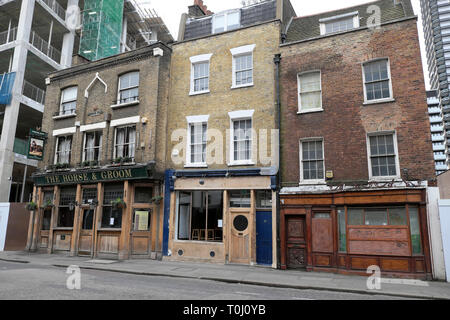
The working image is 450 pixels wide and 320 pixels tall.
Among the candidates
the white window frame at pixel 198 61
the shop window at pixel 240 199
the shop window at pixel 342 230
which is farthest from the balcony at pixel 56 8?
the shop window at pixel 342 230

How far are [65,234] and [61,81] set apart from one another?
9.40 m

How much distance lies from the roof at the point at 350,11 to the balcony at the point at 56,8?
23860 millimetres

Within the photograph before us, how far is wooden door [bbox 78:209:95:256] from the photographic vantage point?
55.5 ft

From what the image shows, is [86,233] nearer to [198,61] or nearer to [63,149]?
[63,149]

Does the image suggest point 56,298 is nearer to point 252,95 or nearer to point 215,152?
point 215,152

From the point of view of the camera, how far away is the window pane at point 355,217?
12.4 metres

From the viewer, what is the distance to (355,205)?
1251 centimetres

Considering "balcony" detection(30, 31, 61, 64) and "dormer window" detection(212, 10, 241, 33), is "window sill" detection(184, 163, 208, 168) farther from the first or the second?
"balcony" detection(30, 31, 61, 64)

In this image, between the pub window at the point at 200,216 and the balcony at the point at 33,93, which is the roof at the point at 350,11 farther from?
the balcony at the point at 33,93

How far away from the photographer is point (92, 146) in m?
18.3

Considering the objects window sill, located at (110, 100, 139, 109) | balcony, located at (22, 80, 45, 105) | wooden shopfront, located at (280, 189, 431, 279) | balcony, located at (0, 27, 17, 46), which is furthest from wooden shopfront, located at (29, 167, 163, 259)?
balcony, located at (0, 27, 17, 46)

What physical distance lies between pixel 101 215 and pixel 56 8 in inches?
925

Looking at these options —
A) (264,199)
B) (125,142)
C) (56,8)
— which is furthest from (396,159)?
(56,8)

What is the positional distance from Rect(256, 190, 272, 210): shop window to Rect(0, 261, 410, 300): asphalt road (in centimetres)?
467
